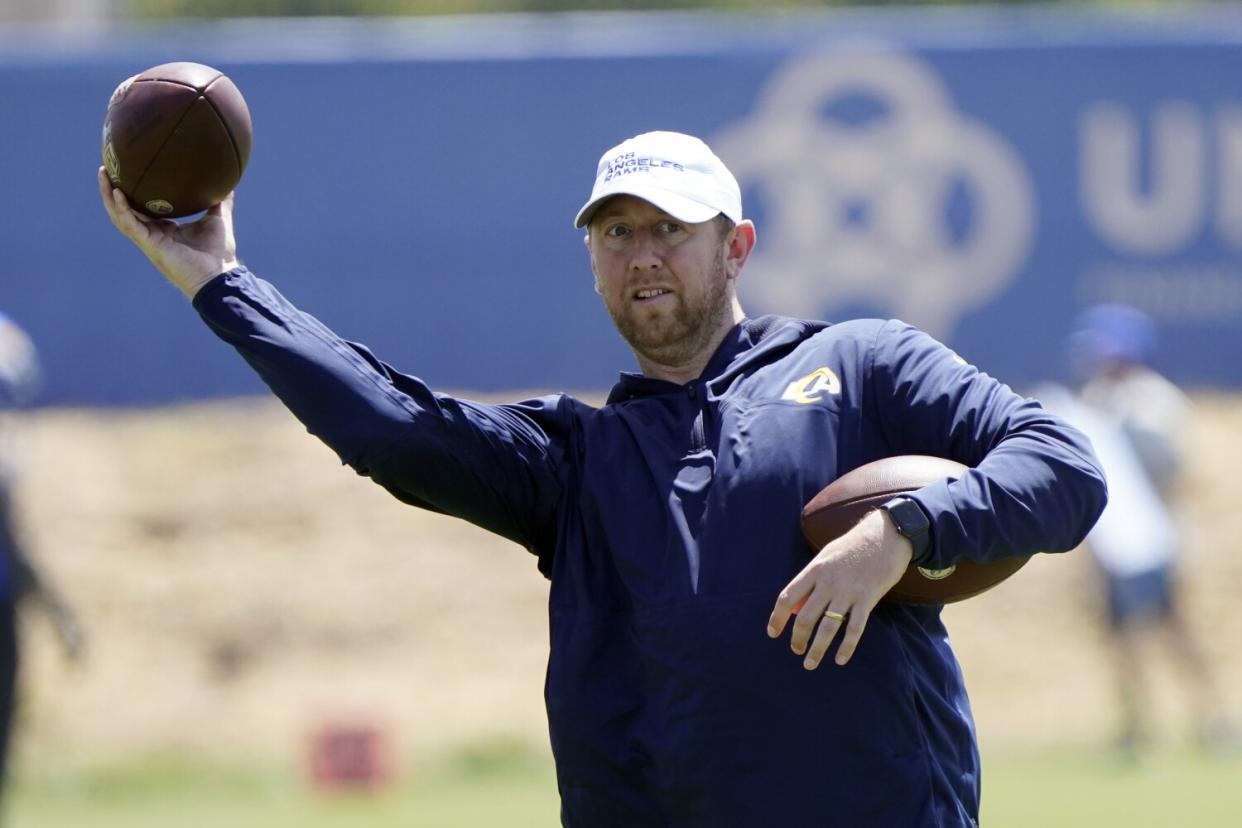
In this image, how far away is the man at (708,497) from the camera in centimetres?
349

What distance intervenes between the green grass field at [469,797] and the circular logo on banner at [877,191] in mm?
5406

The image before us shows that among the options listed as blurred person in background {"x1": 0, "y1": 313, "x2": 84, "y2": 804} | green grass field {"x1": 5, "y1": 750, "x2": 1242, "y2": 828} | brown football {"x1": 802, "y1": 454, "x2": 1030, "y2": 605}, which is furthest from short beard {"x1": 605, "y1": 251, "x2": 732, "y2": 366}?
green grass field {"x1": 5, "y1": 750, "x2": 1242, "y2": 828}

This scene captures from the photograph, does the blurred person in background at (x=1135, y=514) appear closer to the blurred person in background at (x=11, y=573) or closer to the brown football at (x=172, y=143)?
the blurred person in background at (x=11, y=573)

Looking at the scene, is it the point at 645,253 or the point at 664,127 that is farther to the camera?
the point at 664,127

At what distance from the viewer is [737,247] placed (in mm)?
4148

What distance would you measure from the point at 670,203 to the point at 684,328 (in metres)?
0.25

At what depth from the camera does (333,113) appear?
54.4 feet

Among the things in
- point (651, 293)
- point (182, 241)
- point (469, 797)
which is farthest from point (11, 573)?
point (651, 293)

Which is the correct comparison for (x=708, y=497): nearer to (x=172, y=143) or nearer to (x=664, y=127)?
(x=172, y=143)

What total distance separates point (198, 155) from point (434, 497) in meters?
0.82

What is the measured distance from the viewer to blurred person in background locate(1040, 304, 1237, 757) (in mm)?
12070

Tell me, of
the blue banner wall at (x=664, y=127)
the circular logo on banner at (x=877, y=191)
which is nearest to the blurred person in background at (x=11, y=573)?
the blue banner wall at (x=664, y=127)

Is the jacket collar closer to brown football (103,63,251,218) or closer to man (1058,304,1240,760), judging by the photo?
brown football (103,63,251,218)

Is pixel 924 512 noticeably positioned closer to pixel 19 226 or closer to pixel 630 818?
pixel 630 818
